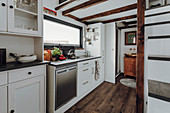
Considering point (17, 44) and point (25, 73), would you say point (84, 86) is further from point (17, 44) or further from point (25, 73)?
point (17, 44)

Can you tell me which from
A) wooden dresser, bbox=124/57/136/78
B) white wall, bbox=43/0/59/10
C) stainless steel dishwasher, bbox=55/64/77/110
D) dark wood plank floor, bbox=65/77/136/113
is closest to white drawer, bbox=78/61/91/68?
stainless steel dishwasher, bbox=55/64/77/110

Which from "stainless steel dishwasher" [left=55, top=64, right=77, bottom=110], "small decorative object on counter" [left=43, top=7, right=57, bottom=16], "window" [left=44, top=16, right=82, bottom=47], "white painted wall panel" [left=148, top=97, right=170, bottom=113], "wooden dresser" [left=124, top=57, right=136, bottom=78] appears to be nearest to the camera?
"white painted wall panel" [left=148, top=97, right=170, bottom=113]

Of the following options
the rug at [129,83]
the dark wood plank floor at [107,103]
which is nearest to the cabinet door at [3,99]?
the dark wood plank floor at [107,103]

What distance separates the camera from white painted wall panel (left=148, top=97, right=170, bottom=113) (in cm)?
95

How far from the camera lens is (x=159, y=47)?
1.08 meters

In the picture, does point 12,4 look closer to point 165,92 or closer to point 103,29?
point 165,92

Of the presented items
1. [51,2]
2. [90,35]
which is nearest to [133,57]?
[90,35]

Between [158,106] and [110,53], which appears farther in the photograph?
[110,53]

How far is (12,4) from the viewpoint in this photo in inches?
48.1

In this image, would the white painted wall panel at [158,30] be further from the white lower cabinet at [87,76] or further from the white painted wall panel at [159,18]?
the white lower cabinet at [87,76]

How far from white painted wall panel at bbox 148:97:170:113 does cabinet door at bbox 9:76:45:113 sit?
158 centimetres

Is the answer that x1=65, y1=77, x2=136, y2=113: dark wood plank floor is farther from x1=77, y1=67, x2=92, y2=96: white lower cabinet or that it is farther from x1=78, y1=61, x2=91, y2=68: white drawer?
x1=78, y1=61, x2=91, y2=68: white drawer

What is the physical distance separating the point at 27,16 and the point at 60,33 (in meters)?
1.08

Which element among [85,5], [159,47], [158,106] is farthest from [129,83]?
[85,5]
